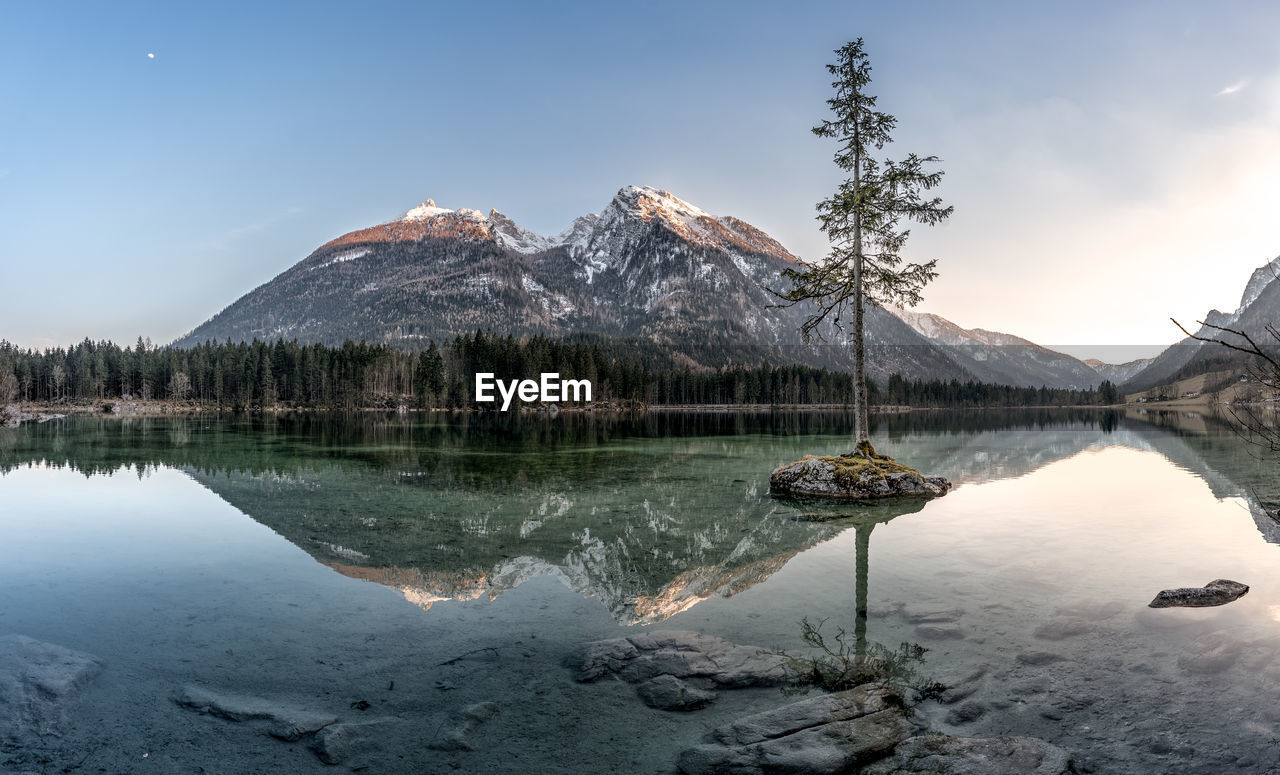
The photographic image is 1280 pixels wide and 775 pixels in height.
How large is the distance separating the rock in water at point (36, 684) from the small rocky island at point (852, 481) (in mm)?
19583

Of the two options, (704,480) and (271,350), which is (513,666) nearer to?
(704,480)

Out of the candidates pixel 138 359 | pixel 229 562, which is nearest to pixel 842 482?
pixel 229 562

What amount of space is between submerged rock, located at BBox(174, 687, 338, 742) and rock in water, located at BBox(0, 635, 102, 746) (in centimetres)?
119

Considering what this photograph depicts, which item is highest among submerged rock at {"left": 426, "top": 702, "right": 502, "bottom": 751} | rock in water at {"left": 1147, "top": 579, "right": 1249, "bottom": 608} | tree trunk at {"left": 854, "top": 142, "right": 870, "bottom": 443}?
tree trunk at {"left": 854, "top": 142, "right": 870, "bottom": 443}

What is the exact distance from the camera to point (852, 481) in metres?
22.9

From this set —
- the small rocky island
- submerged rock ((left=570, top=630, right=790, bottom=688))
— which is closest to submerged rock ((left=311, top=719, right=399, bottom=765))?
submerged rock ((left=570, top=630, right=790, bottom=688))

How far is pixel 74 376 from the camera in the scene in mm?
170250

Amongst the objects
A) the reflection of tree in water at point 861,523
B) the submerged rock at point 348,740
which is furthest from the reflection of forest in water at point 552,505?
the submerged rock at point 348,740

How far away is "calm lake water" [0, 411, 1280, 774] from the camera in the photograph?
663 centimetres

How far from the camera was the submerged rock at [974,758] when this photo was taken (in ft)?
18.8

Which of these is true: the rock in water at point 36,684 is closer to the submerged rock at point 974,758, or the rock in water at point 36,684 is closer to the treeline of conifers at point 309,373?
the submerged rock at point 974,758

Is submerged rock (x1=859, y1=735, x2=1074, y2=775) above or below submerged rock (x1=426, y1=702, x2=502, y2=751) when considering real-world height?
above

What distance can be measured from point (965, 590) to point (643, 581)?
5.82 metres

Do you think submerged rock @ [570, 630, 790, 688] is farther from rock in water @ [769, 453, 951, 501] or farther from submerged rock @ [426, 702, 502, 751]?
rock in water @ [769, 453, 951, 501]
